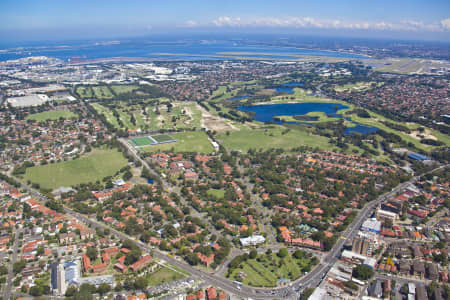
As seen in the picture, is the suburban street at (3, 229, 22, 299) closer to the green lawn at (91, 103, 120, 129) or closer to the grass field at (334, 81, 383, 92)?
the green lawn at (91, 103, 120, 129)

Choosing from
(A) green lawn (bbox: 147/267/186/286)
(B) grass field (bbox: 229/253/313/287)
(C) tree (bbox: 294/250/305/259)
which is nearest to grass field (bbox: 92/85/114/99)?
(A) green lawn (bbox: 147/267/186/286)

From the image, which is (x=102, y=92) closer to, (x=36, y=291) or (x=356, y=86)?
(x=36, y=291)

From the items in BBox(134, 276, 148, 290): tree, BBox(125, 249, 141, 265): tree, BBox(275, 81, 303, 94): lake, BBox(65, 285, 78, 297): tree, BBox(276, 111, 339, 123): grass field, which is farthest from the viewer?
BBox(275, 81, 303, 94): lake

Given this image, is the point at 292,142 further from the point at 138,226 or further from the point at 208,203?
the point at 138,226

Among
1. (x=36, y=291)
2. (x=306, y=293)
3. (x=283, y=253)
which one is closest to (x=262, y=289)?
(x=306, y=293)

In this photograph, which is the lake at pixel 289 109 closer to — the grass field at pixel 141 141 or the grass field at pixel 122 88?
the grass field at pixel 141 141

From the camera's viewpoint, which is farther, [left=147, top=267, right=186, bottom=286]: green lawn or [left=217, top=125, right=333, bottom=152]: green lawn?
[left=217, top=125, right=333, bottom=152]: green lawn

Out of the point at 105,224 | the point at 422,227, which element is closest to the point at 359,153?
the point at 422,227
